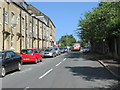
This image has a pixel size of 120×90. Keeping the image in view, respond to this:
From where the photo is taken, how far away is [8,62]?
10.7m

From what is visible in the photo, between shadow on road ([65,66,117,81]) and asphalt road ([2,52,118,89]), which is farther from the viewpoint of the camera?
shadow on road ([65,66,117,81])

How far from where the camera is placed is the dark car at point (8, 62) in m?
10.1

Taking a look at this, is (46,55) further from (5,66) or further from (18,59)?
(5,66)

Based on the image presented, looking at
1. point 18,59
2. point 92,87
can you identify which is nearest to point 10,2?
point 18,59

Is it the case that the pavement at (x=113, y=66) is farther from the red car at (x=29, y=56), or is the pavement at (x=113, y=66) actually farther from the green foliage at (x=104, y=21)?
the red car at (x=29, y=56)

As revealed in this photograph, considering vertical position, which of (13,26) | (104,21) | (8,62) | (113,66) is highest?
(13,26)

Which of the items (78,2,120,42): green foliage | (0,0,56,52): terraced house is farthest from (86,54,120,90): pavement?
(0,0,56,52): terraced house

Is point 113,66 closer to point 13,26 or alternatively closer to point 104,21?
point 104,21

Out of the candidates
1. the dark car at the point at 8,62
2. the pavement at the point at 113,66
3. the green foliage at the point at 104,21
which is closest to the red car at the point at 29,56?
the dark car at the point at 8,62

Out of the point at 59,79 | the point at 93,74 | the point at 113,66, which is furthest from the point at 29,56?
the point at 59,79

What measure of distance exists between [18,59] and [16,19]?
1544cm

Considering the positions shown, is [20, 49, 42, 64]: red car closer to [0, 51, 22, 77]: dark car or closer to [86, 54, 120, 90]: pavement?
[0, 51, 22, 77]: dark car

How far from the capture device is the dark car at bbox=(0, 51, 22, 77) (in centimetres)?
1006

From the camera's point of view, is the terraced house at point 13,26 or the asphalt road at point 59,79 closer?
the asphalt road at point 59,79
